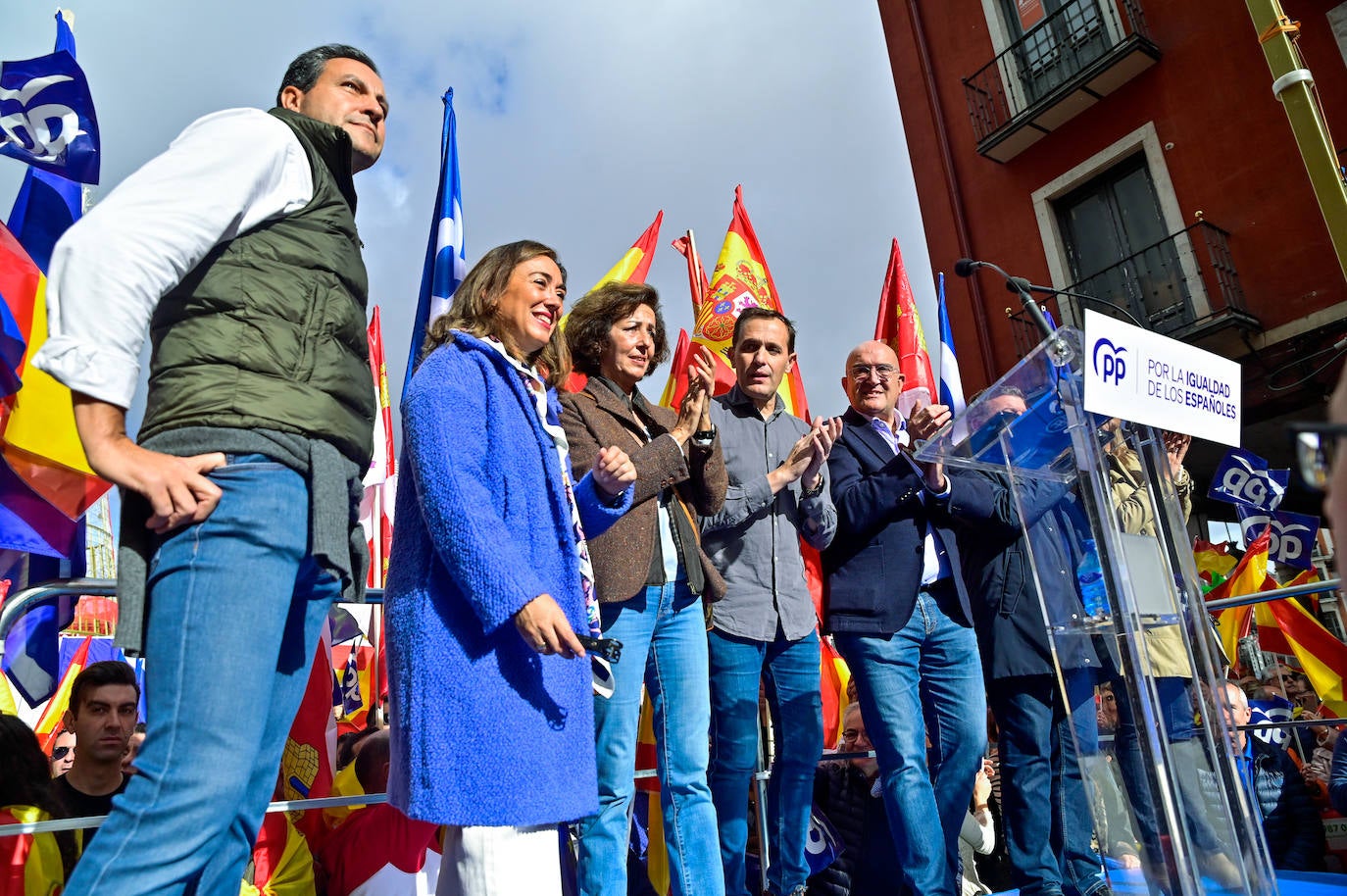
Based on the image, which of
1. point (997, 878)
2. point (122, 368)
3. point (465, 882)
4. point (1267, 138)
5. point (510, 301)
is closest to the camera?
point (122, 368)

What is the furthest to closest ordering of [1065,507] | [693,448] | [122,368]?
[693,448] → [1065,507] → [122,368]

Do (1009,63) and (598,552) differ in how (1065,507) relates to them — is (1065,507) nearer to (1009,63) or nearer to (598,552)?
(598,552)

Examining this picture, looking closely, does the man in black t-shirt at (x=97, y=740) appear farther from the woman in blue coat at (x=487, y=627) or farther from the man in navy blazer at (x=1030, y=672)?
the man in navy blazer at (x=1030, y=672)

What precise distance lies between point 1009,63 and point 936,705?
1193 centimetres

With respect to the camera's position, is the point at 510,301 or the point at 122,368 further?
the point at 510,301

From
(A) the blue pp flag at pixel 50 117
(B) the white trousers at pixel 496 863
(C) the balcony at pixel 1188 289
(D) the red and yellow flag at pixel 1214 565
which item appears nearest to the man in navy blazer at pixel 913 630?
(B) the white trousers at pixel 496 863

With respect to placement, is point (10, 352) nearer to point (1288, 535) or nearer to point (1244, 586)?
point (1244, 586)

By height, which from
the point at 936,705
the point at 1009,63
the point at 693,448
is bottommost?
the point at 936,705

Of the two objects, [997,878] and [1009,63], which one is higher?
[1009,63]

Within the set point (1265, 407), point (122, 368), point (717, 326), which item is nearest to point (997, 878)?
point (717, 326)

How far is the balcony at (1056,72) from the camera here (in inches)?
446

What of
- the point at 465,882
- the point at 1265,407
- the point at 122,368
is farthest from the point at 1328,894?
the point at 1265,407

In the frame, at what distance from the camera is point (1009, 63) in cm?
1277

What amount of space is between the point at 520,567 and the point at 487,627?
5.1 inches
